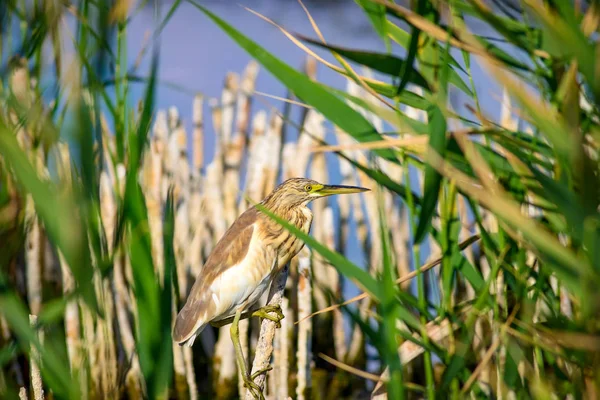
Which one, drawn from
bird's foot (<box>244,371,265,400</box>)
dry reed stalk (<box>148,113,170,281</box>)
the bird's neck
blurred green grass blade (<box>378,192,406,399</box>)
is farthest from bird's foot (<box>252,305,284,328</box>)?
dry reed stalk (<box>148,113,170,281</box>)

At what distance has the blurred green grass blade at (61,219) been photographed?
971mm

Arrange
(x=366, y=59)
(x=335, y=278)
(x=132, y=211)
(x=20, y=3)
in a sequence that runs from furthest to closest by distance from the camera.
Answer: (x=335, y=278)
(x=20, y=3)
(x=366, y=59)
(x=132, y=211)

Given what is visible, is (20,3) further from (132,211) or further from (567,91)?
(567,91)

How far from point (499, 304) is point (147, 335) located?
0.59m

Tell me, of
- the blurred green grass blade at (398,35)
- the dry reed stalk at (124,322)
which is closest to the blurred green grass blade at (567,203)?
the blurred green grass blade at (398,35)

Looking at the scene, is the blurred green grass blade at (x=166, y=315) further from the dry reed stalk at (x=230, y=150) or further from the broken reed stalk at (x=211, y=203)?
the dry reed stalk at (x=230, y=150)

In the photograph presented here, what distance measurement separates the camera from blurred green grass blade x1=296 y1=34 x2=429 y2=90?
1.13 m

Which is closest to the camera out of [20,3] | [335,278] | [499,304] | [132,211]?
[132,211]

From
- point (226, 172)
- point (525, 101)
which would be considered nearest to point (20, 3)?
point (525, 101)

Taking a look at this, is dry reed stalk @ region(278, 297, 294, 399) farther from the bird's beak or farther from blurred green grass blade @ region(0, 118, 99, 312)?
blurred green grass blade @ region(0, 118, 99, 312)

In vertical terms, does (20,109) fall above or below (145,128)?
above

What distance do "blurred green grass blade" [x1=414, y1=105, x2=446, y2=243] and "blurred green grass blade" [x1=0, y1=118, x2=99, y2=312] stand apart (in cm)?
44

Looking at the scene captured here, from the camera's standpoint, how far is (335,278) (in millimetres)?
3879

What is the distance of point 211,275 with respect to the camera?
2244mm
